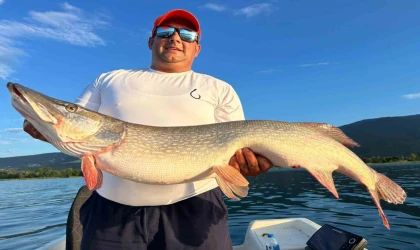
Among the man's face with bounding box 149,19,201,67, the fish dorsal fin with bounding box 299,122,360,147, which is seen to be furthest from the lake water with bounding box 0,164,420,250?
the man's face with bounding box 149,19,201,67

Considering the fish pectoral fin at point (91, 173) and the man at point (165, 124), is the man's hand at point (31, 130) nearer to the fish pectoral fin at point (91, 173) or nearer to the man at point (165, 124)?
the man at point (165, 124)

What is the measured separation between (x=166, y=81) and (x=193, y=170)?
109 centimetres

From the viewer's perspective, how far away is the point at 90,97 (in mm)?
3330

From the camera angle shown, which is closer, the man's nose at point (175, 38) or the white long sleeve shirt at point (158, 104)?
the white long sleeve shirt at point (158, 104)

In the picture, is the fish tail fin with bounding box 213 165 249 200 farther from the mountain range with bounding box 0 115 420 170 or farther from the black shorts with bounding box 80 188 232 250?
the mountain range with bounding box 0 115 420 170

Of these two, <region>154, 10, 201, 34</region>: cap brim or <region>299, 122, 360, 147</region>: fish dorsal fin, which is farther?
<region>154, 10, 201, 34</region>: cap brim

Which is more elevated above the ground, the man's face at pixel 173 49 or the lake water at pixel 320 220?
the man's face at pixel 173 49

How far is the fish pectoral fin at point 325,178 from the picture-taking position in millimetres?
3105

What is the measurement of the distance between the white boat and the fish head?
3.44 meters

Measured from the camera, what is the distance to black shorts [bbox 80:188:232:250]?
2.79 m

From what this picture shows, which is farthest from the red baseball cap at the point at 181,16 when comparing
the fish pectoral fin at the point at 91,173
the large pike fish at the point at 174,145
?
the fish pectoral fin at the point at 91,173

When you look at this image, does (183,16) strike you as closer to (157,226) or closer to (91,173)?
(91,173)

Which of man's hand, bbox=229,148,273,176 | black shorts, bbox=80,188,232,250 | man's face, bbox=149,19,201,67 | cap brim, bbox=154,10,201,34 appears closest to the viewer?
black shorts, bbox=80,188,232,250

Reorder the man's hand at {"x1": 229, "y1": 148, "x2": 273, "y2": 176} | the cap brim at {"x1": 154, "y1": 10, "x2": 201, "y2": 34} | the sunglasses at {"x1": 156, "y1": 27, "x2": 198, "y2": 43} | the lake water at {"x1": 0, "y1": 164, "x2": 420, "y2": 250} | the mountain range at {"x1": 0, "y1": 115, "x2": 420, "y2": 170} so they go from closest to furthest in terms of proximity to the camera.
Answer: the man's hand at {"x1": 229, "y1": 148, "x2": 273, "y2": 176} < the sunglasses at {"x1": 156, "y1": 27, "x2": 198, "y2": 43} < the cap brim at {"x1": 154, "y1": 10, "x2": 201, "y2": 34} < the lake water at {"x1": 0, "y1": 164, "x2": 420, "y2": 250} < the mountain range at {"x1": 0, "y1": 115, "x2": 420, "y2": 170}
